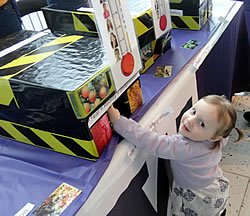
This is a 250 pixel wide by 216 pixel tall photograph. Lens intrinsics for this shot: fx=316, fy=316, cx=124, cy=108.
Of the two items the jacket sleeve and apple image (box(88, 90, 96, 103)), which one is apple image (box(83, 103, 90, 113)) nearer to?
apple image (box(88, 90, 96, 103))

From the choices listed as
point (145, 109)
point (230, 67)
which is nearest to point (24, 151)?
point (145, 109)

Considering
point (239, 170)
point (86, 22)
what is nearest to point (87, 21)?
point (86, 22)

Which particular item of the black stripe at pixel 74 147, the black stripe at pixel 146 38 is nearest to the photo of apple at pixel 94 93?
the black stripe at pixel 74 147

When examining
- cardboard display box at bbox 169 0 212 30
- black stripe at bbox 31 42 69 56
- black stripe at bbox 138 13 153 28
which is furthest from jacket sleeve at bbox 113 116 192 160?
cardboard display box at bbox 169 0 212 30

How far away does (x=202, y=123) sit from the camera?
84cm

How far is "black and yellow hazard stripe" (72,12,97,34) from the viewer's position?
0.96 m

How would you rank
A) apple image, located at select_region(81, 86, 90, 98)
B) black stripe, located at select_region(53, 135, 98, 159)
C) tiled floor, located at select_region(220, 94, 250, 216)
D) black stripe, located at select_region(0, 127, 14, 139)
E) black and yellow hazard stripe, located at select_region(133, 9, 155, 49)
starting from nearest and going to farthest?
apple image, located at select_region(81, 86, 90, 98)
black stripe, located at select_region(53, 135, 98, 159)
black stripe, located at select_region(0, 127, 14, 139)
black and yellow hazard stripe, located at select_region(133, 9, 155, 49)
tiled floor, located at select_region(220, 94, 250, 216)

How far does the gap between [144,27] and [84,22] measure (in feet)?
0.65

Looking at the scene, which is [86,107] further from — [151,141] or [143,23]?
[143,23]

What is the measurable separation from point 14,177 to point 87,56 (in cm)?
35

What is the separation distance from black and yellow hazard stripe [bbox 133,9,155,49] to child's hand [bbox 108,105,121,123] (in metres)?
0.31

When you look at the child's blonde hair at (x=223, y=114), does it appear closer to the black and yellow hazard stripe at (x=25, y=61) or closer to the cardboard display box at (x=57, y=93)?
the cardboard display box at (x=57, y=93)

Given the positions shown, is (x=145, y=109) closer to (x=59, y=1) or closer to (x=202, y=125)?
(x=202, y=125)

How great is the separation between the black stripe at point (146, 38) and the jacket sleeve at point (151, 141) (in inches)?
12.5
